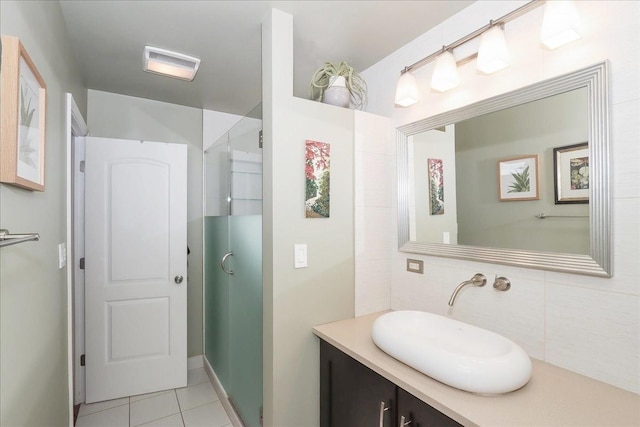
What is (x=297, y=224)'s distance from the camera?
1587 mm

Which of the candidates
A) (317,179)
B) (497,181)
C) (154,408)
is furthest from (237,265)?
(497,181)

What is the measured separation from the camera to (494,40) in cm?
130

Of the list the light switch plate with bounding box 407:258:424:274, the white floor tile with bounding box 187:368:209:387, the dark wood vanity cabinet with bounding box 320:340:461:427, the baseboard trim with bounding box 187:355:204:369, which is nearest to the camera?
the dark wood vanity cabinet with bounding box 320:340:461:427

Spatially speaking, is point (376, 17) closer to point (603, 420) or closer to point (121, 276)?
point (603, 420)

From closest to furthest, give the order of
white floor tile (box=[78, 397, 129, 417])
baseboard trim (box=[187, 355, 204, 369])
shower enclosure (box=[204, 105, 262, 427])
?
shower enclosure (box=[204, 105, 262, 427]) → white floor tile (box=[78, 397, 129, 417]) → baseboard trim (box=[187, 355, 204, 369])

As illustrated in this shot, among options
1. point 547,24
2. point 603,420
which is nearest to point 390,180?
point 547,24

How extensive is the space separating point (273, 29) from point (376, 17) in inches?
20.9

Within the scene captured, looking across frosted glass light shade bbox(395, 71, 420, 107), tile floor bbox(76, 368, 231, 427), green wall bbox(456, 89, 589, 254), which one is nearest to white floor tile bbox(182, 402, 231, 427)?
tile floor bbox(76, 368, 231, 427)

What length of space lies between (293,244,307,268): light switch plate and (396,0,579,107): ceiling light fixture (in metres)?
0.95

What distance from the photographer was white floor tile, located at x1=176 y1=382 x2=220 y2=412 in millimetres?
2398

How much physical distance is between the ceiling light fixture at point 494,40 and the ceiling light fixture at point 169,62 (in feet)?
4.32

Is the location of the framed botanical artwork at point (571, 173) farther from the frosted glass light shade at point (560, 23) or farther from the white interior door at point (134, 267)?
the white interior door at point (134, 267)

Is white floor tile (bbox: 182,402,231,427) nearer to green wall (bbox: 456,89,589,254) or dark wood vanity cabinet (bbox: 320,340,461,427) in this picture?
dark wood vanity cabinet (bbox: 320,340,461,427)

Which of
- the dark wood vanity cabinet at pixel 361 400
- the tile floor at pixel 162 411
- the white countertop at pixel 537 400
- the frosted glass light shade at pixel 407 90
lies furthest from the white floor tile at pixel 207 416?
the frosted glass light shade at pixel 407 90
